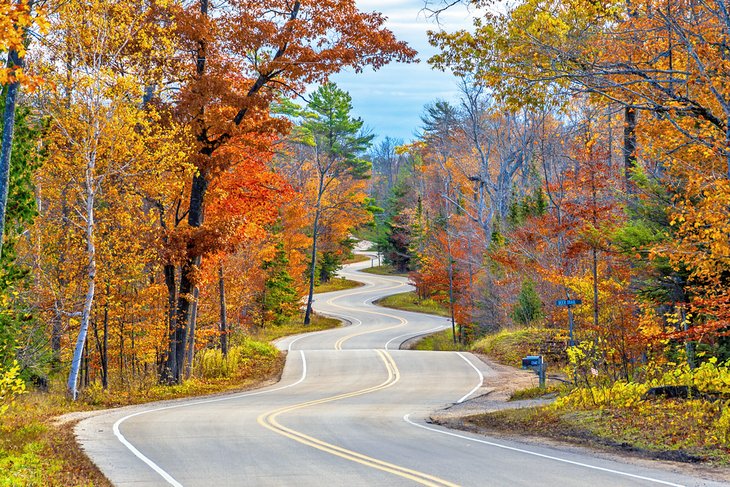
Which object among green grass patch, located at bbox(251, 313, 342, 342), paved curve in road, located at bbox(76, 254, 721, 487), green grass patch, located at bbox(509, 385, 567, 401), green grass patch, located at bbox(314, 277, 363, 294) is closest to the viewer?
paved curve in road, located at bbox(76, 254, 721, 487)

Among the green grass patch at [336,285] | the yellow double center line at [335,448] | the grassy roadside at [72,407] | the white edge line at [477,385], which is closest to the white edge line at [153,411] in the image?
the grassy roadside at [72,407]

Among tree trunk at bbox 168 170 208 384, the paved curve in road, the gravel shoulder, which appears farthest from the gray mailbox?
tree trunk at bbox 168 170 208 384

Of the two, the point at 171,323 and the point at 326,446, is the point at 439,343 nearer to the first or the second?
the point at 171,323

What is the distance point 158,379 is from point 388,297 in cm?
4809

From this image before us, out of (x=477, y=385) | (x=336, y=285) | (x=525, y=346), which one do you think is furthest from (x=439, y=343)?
(x=336, y=285)

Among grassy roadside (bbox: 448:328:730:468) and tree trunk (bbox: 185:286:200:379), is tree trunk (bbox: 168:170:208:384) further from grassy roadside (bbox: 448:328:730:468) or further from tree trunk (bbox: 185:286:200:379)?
grassy roadside (bbox: 448:328:730:468)

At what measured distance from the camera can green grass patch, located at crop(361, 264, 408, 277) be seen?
3538 inches

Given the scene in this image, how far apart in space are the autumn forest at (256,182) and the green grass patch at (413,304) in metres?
29.8

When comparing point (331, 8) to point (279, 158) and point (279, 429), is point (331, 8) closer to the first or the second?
point (279, 429)

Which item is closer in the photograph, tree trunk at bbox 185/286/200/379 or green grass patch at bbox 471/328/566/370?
tree trunk at bbox 185/286/200/379

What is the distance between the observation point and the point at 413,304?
6925cm

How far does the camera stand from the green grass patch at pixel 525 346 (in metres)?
30.3

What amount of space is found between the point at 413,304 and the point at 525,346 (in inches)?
1457

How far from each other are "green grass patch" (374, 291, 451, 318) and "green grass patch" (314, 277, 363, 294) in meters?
8.20
